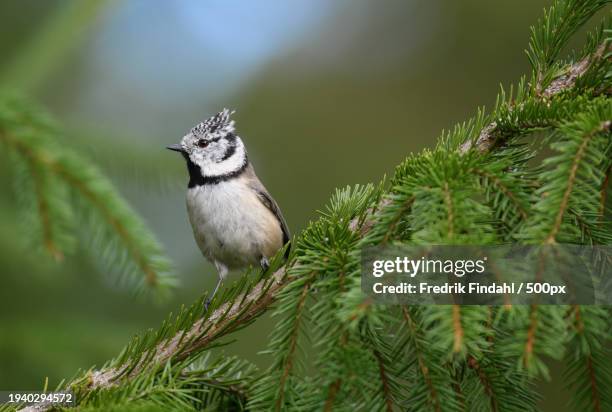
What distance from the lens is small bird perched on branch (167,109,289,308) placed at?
4.19 meters

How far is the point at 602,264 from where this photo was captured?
200 centimetres

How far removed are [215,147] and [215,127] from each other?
0.16m

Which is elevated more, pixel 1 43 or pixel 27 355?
pixel 1 43

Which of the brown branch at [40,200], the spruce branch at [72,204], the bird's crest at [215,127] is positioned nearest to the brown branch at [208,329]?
the spruce branch at [72,204]

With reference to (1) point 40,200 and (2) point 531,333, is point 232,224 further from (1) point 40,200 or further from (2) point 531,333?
(2) point 531,333

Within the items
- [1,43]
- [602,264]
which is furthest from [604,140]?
[1,43]

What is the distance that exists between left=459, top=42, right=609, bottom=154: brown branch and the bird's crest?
106 inches

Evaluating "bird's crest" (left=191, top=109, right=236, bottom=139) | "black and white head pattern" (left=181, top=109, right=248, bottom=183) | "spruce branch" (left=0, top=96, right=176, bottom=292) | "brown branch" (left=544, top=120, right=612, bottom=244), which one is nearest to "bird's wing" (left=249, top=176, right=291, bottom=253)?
"black and white head pattern" (left=181, top=109, right=248, bottom=183)

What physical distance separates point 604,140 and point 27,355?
3.06 m

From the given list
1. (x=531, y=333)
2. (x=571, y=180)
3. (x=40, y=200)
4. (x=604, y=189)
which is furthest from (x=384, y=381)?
(x=40, y=200)

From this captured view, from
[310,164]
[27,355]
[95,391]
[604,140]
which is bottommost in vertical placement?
[95,391]

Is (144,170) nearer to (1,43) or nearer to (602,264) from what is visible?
(1,43)

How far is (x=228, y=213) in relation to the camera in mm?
4191

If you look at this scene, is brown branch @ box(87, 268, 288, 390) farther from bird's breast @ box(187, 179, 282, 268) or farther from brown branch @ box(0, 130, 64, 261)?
bird's breast @ box(187, 179, 282, 268)
